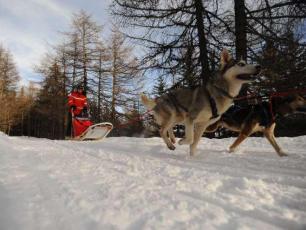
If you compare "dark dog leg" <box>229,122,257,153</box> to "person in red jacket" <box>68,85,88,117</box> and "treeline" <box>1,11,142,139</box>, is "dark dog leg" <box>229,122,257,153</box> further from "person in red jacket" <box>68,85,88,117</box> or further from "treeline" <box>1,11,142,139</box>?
"treeline" <box>1,11,142,139</box>

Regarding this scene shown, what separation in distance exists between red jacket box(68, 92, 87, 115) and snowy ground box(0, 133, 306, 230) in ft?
27.8

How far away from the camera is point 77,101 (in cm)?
1303

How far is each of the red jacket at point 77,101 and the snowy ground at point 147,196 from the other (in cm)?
Result: 847

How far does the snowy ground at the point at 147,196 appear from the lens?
2.29m

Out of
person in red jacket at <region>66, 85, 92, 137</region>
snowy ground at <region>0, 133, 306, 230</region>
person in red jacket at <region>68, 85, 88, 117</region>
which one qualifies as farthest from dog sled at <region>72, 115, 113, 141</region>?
snowy ground at <region>0, 133, 306, 230</region>

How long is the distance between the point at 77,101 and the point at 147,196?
10.6 meters

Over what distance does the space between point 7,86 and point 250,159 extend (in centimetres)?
3609

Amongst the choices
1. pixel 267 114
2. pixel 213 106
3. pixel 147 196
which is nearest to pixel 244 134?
pixel 267 114

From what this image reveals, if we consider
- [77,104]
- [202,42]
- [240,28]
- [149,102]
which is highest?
[240,28]

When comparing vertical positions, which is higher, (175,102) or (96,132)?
(175,102)

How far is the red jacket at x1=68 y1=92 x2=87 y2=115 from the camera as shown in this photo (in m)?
13.0

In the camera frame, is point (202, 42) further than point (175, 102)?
Yes

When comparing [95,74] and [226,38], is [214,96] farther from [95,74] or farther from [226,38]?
[95,74]

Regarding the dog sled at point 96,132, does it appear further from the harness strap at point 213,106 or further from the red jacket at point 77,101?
the harness strap at point 213,106
